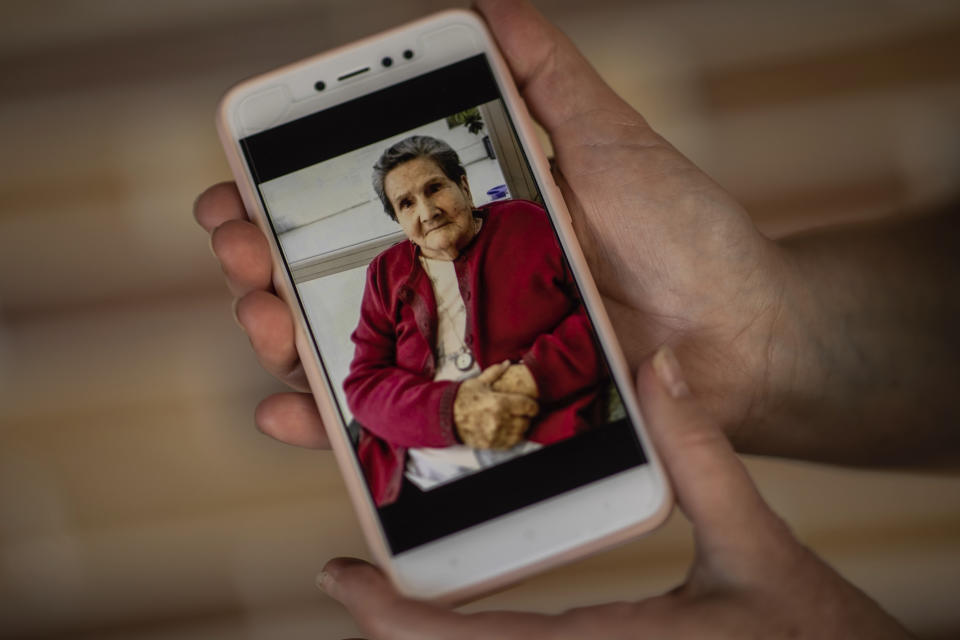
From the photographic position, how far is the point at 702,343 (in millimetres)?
532

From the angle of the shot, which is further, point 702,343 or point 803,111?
point 803,111

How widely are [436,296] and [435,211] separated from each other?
58 millimetres

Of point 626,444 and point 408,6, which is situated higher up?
point 408,6

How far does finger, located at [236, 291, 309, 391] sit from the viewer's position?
1.59 ft

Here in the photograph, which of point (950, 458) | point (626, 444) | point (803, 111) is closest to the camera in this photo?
point (626, 444)

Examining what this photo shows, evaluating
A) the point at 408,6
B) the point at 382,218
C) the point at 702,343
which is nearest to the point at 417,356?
the point at 382,218

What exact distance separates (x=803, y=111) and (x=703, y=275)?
0.32m

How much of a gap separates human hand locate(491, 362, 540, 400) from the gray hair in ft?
0.43

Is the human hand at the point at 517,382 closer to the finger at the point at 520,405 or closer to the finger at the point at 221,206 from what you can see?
the finger at the point at 520,405

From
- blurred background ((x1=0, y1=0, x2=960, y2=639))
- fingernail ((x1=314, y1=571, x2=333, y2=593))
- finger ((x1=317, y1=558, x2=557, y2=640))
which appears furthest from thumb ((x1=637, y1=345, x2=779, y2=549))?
blurred background ((x1=0, y1=0, x2=960, y2=639))

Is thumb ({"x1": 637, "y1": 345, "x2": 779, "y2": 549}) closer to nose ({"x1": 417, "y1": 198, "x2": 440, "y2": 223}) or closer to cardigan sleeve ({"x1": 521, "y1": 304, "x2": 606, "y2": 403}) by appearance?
cardigan sleeve ({"x1": 521, "y1": 304, "x2": 606, "y2": 403})

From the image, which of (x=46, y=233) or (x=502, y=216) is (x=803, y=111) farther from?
(x=46, y=233)

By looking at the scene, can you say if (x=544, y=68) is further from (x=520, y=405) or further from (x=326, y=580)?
(x=326, y=580)

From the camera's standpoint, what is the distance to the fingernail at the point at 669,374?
1.43 feet
